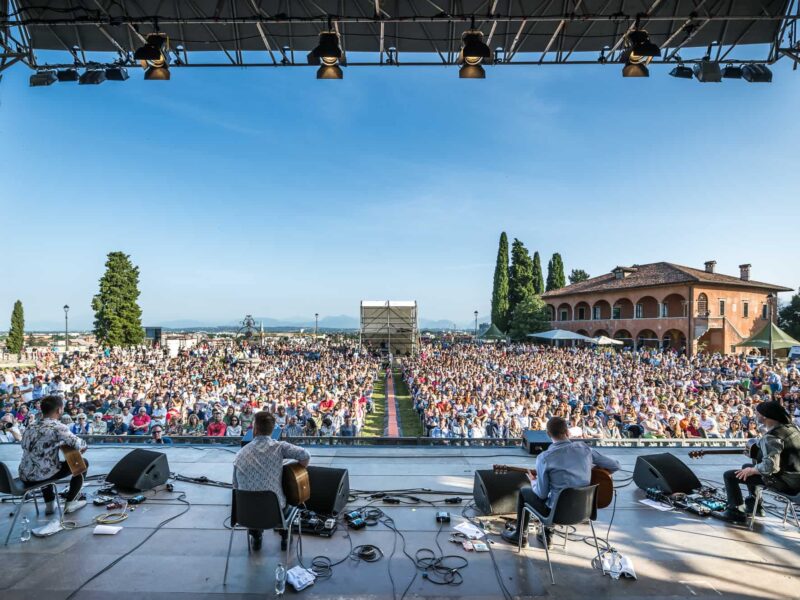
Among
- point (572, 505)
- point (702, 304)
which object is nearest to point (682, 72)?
point (572, 505)

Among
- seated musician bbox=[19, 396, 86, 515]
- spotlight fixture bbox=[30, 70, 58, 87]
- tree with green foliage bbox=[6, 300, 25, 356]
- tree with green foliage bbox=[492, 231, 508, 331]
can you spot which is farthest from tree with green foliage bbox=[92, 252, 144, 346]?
seated musician bbox=[19, 396, 86, 515]

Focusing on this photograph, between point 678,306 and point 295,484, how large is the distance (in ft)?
98.4

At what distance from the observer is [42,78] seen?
5.99m

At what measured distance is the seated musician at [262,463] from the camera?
10.1 ft

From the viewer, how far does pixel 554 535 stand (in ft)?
11.8

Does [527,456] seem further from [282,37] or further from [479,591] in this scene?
[282,37]

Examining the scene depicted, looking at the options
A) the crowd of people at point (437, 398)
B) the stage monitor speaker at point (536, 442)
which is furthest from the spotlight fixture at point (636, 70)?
the crowd of people at point (437, 398)

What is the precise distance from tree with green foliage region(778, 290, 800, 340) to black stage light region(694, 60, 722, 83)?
122 ft

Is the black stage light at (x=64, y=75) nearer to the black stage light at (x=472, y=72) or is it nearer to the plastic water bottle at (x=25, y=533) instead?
the black stage light at (x=472, y=72)

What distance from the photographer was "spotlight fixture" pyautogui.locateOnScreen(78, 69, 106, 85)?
601 cm

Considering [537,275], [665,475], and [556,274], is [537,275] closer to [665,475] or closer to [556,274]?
[556,274]

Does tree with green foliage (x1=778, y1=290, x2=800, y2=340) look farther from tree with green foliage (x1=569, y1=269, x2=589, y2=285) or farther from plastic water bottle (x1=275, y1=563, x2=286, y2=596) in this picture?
plastic water bottle (x1=275, y1=563, x2=286, y2=596)

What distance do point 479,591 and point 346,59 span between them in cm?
605

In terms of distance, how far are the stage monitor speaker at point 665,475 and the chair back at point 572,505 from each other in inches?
76.1
